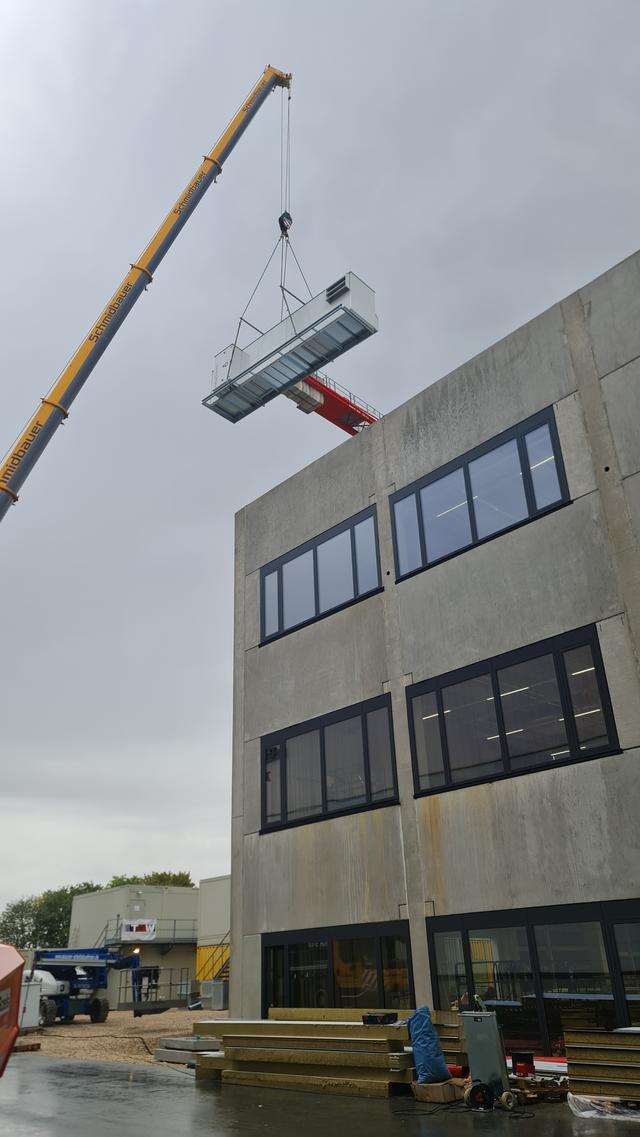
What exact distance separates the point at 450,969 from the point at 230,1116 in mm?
4708

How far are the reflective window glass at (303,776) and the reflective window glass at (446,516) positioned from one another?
5.18 meters

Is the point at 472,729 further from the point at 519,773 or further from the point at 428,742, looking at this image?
the point at 519,773

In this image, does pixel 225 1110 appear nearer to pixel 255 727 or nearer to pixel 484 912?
pixel 484 912

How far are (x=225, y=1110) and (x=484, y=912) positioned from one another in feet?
16.3

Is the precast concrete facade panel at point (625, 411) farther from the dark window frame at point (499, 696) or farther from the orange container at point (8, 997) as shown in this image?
the orange container at point (8, 997)

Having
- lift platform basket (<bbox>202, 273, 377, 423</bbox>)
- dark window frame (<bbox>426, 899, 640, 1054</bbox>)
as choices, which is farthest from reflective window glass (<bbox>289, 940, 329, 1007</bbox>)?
lift platform basket (<bbox>202, 273, 377, 423</bbox>)

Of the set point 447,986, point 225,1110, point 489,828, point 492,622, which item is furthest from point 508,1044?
point 492,622

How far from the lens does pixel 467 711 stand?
14.8m

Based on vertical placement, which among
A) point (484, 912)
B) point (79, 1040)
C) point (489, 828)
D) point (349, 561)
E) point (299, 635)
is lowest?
point (79, 1040)

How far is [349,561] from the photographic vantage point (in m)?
18.6

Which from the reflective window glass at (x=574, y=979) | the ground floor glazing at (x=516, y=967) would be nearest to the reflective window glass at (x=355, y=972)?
the ground floor glazing at (x=516, y=967)

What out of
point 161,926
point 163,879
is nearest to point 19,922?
point 163,879

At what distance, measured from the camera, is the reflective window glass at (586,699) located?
12562mm

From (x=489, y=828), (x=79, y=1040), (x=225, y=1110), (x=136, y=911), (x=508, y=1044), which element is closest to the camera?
(x=225, y=1110)
